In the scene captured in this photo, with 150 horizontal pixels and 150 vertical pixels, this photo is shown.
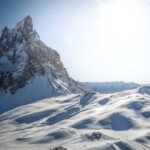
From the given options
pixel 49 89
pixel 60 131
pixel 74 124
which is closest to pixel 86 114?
pixel 74 124

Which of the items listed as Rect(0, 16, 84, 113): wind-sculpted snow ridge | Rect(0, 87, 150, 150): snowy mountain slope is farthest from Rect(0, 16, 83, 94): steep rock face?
Rect(0, 87, 150, 150): snowy mountain slope

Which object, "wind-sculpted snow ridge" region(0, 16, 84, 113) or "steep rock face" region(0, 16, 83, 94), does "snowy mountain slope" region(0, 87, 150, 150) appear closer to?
"wind-sculpted snow ridge" region(0, 16, 84, 113)

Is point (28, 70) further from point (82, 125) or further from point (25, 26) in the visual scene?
point (82, 125)

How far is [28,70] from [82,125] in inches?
3698

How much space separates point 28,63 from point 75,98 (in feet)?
171

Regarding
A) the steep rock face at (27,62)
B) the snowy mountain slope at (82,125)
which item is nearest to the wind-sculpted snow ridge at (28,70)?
the steep rock face at (27,62)

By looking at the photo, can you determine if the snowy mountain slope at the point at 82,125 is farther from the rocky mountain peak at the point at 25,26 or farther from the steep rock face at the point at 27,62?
the rocky mountain peak at the point at 25,26

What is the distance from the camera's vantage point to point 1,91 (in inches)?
6604

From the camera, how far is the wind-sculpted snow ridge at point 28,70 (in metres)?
162

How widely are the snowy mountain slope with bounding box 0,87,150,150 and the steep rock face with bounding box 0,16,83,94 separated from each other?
120 feet

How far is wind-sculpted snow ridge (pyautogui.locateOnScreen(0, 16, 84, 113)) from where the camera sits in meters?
162

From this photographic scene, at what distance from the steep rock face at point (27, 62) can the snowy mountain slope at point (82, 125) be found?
1436 inches

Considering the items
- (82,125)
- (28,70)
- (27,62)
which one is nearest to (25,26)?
(27,62)

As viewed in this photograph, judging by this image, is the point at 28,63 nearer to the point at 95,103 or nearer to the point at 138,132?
the point at 95,103
